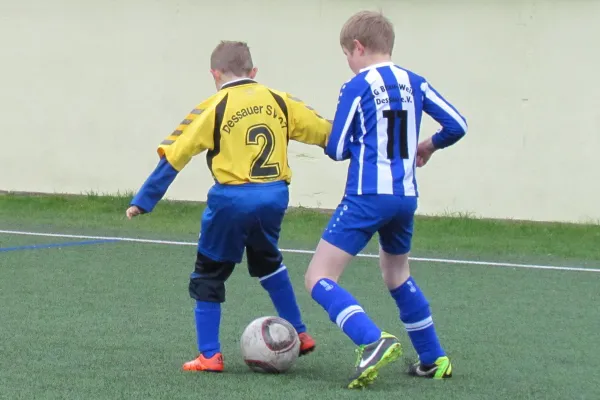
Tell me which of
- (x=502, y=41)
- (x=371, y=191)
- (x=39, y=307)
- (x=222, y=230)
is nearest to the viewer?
(x=371, y=191)

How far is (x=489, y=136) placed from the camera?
1166 centimetres

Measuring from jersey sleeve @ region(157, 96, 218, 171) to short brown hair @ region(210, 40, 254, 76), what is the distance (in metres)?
0.20

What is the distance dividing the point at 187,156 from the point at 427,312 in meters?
1.27

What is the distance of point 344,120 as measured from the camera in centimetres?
464

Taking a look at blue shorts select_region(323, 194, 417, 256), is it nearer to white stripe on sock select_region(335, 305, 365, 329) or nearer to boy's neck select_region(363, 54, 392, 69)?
white stripe on sock select_region(335, 305, 365, 329)

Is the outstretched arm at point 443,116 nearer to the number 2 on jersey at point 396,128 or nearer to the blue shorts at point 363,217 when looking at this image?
the number 2 on jersey at point 396,128

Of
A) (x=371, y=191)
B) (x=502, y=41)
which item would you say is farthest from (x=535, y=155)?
(x=371, y=191)

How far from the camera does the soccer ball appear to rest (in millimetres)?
4949

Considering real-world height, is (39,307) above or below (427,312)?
below

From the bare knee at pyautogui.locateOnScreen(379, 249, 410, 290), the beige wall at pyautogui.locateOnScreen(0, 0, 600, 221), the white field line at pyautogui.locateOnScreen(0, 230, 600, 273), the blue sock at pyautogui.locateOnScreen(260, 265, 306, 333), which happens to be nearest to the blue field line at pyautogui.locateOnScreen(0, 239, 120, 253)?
the white field line at pyautogui.locateOnScreen(0, 230, 600, 273)

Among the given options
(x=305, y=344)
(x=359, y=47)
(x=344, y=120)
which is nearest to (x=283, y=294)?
(x=305, y=344)

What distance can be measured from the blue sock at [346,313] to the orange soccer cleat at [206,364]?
2.05 ft

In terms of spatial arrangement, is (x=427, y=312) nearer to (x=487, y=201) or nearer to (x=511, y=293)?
(x=511, y=293)

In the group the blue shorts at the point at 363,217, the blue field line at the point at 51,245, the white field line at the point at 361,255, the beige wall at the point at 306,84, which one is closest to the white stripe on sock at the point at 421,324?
the blue shorts at the point at 363,217
